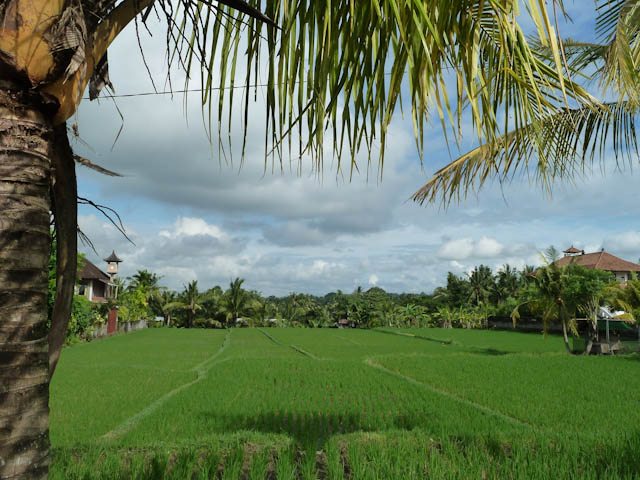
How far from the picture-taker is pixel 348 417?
23.5 ft

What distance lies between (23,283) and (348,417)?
638 centimetres

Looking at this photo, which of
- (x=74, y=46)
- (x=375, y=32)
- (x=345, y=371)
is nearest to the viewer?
(x=74, y=46)

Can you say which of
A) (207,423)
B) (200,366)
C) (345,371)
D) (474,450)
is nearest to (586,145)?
(474,450)

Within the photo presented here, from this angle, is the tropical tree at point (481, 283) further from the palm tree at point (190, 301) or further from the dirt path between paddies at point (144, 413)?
the dirt path between paddies at point (144, 413)

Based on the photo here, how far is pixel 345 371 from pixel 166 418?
678 cm

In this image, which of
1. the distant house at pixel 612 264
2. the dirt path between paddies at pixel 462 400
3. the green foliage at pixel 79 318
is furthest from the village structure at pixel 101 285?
the distant house at pixel 612 264

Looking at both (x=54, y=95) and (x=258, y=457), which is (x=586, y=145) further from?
(x=54, y=95)

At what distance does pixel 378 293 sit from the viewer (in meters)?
47.5

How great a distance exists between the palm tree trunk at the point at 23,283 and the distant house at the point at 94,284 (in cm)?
3019

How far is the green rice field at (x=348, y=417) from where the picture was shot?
11.1 feet

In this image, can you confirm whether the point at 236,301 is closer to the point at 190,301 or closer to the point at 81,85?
the point at 190,301

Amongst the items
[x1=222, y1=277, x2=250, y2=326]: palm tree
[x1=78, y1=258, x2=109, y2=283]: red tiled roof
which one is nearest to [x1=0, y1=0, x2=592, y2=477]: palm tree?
[x1=78, y1=258, x2=109, y2=283]: red tiled roof

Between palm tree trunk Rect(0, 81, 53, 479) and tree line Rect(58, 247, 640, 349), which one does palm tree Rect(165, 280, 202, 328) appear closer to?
tree line Rect(58, 247, 640, 349)

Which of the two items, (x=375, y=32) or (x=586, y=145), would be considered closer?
(x=375, y=32)
